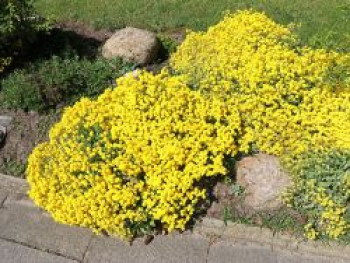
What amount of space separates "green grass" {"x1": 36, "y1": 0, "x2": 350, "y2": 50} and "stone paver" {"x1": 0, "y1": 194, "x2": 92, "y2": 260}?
3.65m

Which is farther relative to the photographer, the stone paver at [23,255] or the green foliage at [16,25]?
the green foliage at [16,25]

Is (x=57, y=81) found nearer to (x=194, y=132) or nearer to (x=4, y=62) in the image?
(x=4, y=62)

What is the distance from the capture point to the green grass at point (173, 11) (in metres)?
8.27

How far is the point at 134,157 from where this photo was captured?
5348 mm

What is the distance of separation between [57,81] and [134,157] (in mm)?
1848

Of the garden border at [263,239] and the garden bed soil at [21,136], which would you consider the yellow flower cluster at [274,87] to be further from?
the garden bed soil at [21,136]

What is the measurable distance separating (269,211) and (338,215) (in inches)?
26.3

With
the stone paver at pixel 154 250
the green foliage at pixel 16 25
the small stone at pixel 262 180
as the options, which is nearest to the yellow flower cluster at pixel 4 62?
the green foliage at pixel 16 25

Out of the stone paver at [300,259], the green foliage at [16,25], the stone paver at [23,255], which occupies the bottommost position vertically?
the stone paver at [300,259]

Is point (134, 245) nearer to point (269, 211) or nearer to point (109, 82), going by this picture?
point (269, 211)

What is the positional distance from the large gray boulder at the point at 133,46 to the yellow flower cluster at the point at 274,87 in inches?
33.1

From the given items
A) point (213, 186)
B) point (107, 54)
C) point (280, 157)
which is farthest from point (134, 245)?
point (107, 54)

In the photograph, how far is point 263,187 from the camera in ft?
17.9

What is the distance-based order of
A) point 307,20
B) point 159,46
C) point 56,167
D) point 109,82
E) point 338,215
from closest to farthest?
point 338,215 < point 56,167 < point 109,82 < point 159,46 < point 307,20
